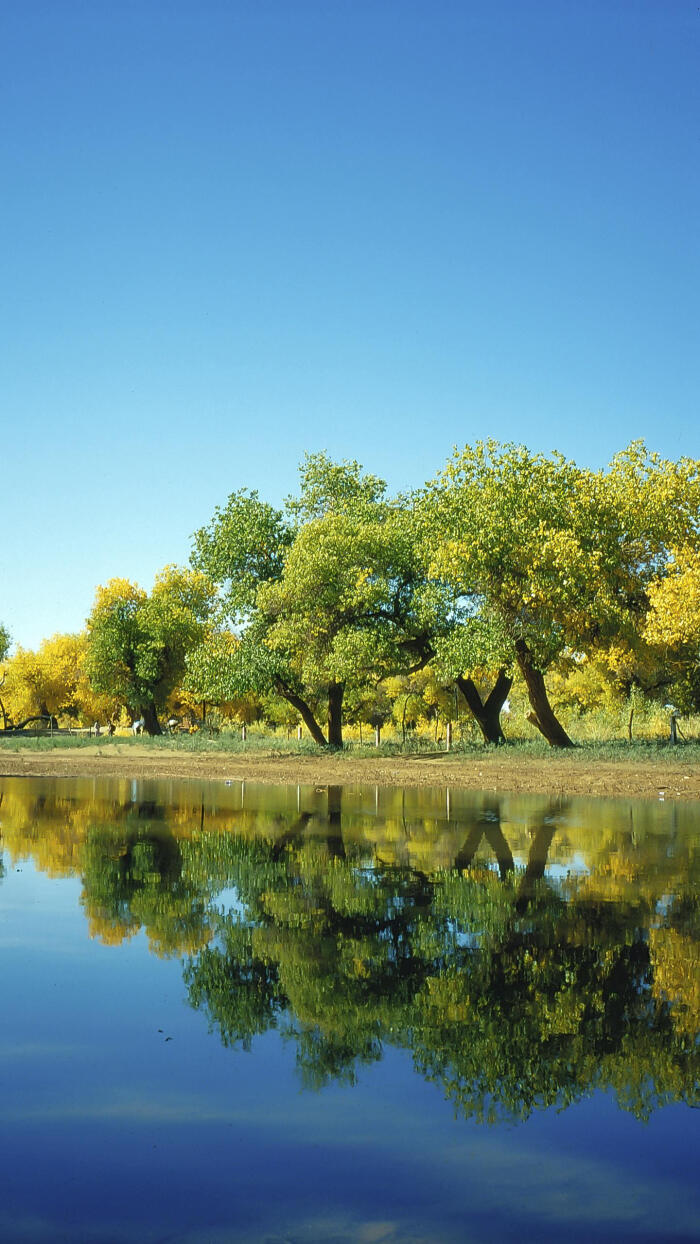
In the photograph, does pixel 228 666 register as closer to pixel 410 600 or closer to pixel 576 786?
pixel 410 600

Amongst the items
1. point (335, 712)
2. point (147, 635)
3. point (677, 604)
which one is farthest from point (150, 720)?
point (677, 604)

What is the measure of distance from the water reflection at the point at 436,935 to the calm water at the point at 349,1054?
3 cm

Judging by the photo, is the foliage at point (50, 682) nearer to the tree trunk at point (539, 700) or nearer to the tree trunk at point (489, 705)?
the tree trunk at point (489, 705)

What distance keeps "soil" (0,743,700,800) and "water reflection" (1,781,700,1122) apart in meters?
8.77

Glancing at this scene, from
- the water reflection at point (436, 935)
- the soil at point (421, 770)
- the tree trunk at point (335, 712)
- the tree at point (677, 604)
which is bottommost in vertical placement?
the soil at point (421, 770)

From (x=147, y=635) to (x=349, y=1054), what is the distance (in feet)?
208

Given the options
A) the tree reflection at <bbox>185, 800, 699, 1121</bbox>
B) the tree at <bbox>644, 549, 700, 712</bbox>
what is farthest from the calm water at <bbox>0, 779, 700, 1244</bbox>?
the tree at <bbox>644, 549, 700, 712</bbox>

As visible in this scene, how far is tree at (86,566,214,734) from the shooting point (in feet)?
220

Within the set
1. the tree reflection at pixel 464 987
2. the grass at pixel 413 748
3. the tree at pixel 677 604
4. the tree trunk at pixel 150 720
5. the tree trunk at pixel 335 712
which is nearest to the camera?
the tree reflection at pixel 464 987

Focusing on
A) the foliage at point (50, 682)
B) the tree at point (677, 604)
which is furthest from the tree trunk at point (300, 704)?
the foliage at point (50, 682)

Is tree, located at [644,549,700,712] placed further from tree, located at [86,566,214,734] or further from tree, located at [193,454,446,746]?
tree, located at [86,566,214,734]

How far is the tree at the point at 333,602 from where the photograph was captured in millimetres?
40312

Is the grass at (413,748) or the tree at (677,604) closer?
the tree at (677,604)

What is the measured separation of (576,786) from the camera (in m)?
27.7
